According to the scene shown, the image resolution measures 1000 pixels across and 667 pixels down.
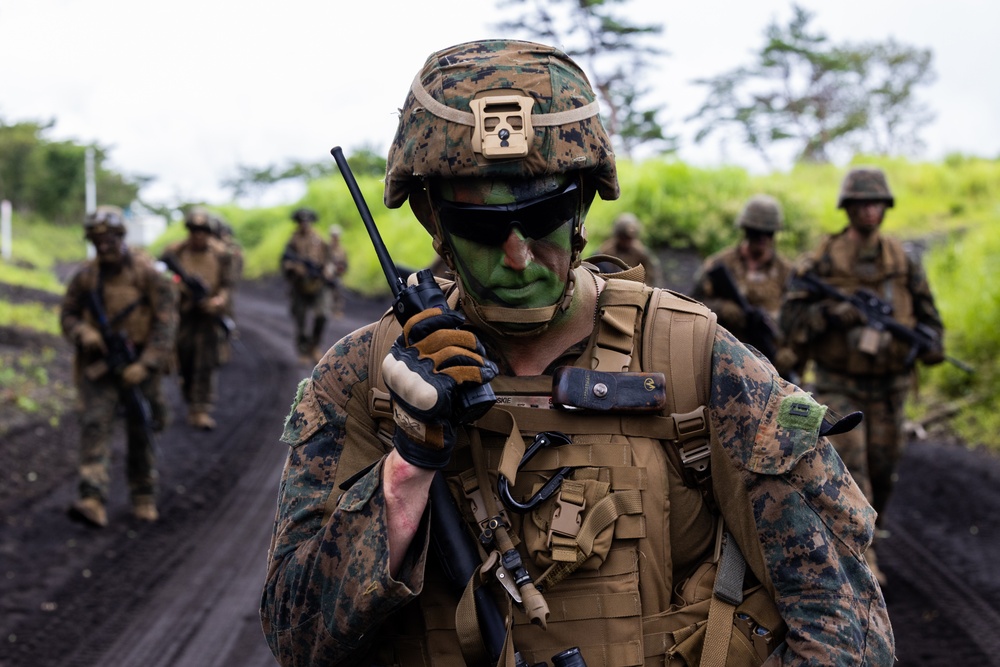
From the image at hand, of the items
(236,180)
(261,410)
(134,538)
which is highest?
(134,538)

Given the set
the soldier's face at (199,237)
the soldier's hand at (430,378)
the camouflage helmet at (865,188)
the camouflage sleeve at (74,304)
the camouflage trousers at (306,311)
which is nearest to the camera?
the soldier's hand at (430,378)

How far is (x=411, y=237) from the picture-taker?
2742 centimetres

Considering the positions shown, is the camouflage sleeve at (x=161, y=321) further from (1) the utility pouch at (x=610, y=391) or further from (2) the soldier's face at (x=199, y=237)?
(1) the utility pouch at (x=610, y=391)

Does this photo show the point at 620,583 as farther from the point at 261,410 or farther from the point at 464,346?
the point at 261,410

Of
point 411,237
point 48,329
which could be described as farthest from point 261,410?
point 411,237

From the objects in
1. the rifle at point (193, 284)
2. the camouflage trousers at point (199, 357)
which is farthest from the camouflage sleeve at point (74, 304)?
the camouflage trousers at point (199, 357)

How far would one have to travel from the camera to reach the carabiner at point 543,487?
218 cm

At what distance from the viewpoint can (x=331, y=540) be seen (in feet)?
7.14

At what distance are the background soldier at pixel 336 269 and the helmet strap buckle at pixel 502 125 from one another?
14719 millimetres

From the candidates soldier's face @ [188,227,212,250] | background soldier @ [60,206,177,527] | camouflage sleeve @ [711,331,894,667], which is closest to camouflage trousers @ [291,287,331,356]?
soldier's face @ [188,227,212,250]

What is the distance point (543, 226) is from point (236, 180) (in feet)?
153

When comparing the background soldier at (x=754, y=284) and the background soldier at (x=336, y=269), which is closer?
the background soldier at (x=754, y=284)

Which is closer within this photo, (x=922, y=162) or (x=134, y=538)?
(x=134, y=538)

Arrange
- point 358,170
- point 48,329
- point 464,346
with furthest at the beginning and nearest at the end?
1. point 358,170
2. point 48,329
3. point 464,346
